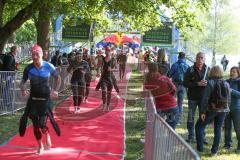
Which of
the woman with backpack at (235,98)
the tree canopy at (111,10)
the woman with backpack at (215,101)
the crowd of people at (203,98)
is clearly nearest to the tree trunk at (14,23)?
the tree canopy at (111,10)

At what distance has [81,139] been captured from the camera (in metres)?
10.4

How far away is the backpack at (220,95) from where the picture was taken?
888 centimetres

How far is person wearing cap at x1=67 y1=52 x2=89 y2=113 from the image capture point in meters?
14.1

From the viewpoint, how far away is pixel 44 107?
8.52 m

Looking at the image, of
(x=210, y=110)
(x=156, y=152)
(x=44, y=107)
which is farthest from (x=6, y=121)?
(x=156, y=152)

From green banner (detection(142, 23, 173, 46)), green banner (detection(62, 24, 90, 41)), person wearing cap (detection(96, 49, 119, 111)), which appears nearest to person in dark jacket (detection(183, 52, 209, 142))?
person wearing cap (detection(96, 49, 119, 111))

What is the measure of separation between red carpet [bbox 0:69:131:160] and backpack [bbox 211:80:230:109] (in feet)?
6.46

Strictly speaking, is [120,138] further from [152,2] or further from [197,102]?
[152,2]

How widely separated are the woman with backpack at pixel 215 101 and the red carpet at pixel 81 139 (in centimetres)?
174

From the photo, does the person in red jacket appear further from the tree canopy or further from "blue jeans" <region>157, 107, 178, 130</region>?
the tree canopy

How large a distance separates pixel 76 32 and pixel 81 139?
15.7 metres

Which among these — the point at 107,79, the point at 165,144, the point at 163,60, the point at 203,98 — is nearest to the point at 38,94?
the point at 203,98

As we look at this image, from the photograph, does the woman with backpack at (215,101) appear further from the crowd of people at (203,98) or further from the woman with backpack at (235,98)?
the woman with backpack at (235,98)

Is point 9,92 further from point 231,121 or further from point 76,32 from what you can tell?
point 76,32
